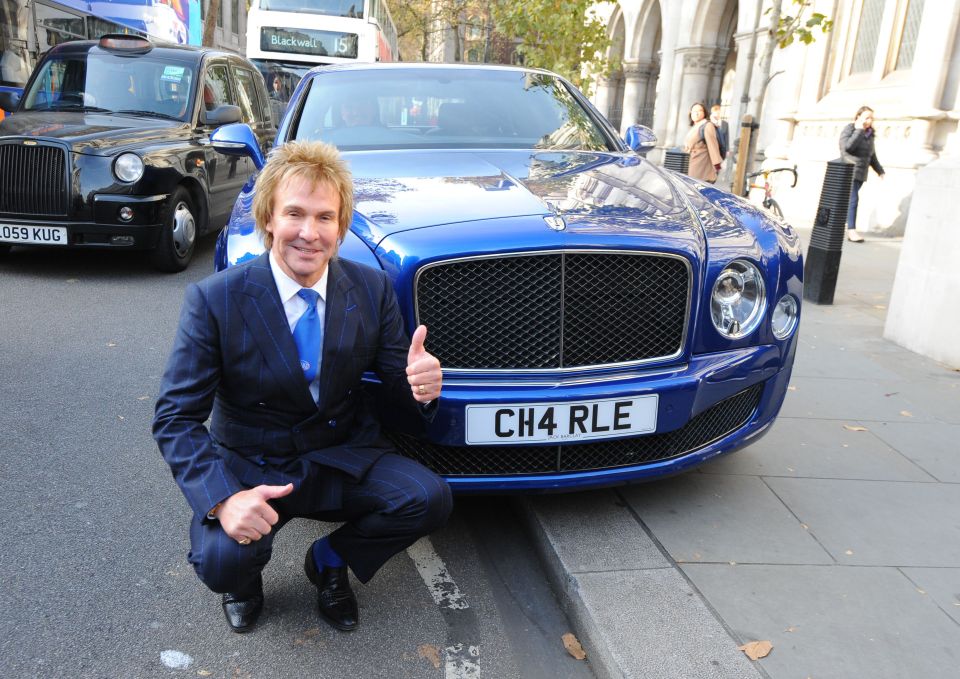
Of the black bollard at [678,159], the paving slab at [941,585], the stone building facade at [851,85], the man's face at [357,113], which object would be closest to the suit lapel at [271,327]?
the paving slab at [941,585]

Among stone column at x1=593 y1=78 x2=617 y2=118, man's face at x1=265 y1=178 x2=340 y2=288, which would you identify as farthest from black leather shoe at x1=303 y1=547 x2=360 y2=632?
stone column at x1=593 y1=78 x2=617 y2=118

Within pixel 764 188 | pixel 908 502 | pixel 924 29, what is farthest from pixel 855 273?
pixel 908 502

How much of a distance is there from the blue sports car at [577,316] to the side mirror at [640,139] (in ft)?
4.53

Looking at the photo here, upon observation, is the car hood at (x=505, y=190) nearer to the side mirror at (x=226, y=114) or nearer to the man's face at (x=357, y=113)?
the man's face at (x=357, y=113)

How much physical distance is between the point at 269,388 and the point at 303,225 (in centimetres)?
47

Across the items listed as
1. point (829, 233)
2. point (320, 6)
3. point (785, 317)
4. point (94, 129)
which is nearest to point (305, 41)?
point (320, 6)

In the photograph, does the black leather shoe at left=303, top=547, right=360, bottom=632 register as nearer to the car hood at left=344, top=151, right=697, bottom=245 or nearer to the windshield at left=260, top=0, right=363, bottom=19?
the car hood at left=344, top=151, right=697, bottom=245

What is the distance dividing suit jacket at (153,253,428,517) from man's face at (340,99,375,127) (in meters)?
2.05

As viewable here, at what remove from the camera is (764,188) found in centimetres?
1154

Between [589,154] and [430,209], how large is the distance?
1458 mm

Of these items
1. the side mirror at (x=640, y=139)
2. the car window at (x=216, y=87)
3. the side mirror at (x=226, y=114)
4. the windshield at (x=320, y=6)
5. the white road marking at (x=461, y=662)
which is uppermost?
the windshield at (x=320, y=6)

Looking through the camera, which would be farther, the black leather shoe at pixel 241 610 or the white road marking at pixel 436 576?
the white road marking at pixel 436 576

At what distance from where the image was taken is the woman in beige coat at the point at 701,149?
11.6 m

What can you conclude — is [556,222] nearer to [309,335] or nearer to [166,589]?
[309,335]
